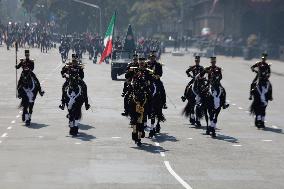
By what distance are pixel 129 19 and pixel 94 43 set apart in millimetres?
66216

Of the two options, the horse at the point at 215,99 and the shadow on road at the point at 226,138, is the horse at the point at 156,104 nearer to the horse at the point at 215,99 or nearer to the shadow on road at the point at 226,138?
the horse at the point at 215,99

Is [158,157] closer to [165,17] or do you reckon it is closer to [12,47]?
[12,47]

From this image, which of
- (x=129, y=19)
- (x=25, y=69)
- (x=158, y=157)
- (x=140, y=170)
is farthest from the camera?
(x=129, y=19)

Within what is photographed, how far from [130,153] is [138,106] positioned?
186cm

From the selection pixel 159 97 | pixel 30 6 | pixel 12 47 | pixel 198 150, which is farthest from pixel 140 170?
pixel 30 6

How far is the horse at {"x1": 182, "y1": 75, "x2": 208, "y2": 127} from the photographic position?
89.2 ft

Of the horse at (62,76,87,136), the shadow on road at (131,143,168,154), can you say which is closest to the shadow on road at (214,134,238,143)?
the shadow on road at (131,143,168,154)

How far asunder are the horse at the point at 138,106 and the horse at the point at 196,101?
3.91 m

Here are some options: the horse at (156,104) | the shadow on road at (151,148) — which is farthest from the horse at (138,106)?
the horse at (156,104)

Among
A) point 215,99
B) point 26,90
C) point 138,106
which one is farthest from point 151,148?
point 26,90

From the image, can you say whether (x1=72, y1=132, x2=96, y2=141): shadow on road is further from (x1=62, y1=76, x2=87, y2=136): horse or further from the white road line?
the white road line

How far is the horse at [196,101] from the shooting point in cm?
2719

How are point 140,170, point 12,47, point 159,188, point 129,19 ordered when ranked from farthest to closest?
point 129,19 < point 12,47 < point 140,170 < point 159,188

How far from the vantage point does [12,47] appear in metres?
96.9
